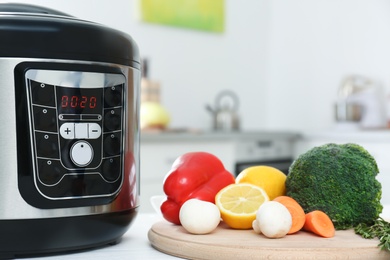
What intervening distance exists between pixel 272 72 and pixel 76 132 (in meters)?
3.50

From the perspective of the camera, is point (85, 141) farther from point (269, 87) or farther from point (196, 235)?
point (269, 87)

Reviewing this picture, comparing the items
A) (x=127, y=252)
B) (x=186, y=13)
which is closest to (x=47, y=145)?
(x=127, y=252)

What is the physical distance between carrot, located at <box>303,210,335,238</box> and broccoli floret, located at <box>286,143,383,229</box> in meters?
0.04

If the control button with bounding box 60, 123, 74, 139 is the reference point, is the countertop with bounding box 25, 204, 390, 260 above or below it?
below

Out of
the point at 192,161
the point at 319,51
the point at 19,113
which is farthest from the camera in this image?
the point at 319,51

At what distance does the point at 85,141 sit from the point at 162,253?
5.7 inches

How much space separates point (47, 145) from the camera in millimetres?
595

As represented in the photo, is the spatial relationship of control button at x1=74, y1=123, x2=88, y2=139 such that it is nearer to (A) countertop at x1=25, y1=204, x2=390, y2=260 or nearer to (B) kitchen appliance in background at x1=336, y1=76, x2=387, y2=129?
(A) countertop at x1=25, y1=204, x2=390, y2=260

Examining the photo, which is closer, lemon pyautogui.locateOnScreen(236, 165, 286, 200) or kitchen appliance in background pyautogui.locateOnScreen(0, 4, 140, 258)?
kitchen appliance in background pyautogui.locateOnScreen(0, 4, 140, 258)

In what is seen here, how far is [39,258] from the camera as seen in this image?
23.7 inches

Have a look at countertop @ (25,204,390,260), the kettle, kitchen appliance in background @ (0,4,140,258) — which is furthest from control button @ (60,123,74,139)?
the kettle

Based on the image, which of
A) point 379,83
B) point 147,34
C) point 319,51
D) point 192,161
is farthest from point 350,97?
point 192,161

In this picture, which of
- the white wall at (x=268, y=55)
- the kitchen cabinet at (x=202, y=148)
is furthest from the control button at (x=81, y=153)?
the white wall at (x=268, y=55)

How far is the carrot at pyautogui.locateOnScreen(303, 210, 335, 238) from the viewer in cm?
65
